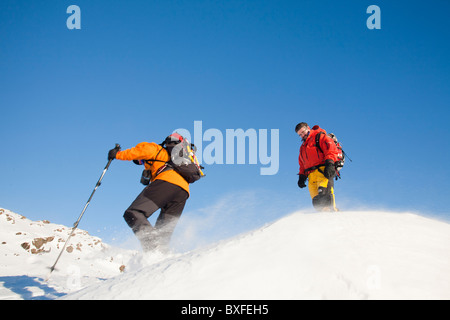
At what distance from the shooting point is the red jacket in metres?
5.02

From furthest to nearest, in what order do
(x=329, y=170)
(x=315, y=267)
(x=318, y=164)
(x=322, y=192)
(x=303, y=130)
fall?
(x=303, y=130) < (x=318, y=164) < (x=322, y=192) < (x=329, y=170) < (x=315, y=267)

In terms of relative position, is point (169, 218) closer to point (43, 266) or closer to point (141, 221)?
point (141, 221)

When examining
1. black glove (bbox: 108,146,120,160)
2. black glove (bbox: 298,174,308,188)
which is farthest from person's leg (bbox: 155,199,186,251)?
black glove (bbox: 298,174,308,188)

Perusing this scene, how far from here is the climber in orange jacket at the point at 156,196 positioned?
380 cm

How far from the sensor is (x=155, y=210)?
4000 millimetres

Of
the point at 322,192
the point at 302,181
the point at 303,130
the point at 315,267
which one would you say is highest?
the point at 303,130

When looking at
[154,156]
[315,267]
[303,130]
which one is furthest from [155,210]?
[303,130]

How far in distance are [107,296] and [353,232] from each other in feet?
7.16

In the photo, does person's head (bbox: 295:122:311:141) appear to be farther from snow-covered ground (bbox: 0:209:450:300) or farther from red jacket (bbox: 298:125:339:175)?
snow-covered ground (bbox: 0:209:450:300)

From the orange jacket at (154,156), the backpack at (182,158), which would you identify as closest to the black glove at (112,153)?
the orange jacket at (154,156)

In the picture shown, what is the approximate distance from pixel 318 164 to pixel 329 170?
42cm

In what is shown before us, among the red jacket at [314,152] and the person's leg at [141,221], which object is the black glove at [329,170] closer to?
the red jacket at [314,152]

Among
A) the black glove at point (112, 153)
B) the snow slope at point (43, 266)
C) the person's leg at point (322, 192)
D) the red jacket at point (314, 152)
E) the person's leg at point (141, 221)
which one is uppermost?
the red jacket at point (314, 152)
